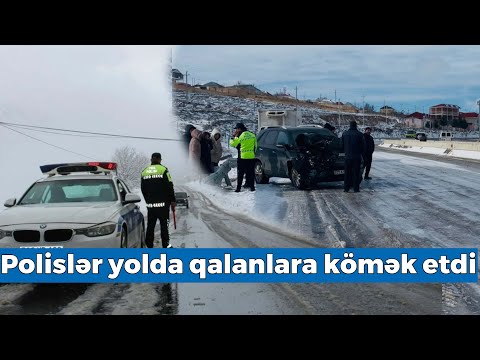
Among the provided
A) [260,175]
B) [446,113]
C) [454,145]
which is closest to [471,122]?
[446,113]

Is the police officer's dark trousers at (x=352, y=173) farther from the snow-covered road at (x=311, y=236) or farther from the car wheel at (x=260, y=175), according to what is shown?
the car wheel at (x=260, y=175)

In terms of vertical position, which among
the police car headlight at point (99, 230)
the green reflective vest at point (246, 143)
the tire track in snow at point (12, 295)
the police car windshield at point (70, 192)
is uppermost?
the green reflective vest at point (246, 143)

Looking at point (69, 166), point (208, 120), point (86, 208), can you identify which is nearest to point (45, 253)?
point (86, 208)

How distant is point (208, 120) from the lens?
3288 centimetres

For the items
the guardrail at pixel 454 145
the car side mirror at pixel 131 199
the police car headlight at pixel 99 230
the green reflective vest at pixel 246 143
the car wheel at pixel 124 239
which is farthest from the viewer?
the guardrail at pixel 454 145

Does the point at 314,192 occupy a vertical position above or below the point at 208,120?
below

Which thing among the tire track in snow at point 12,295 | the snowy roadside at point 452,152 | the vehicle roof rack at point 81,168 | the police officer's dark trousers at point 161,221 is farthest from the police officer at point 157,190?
the snowy roadside at point 452,152

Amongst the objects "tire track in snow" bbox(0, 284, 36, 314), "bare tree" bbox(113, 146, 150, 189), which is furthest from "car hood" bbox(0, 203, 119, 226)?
"bare tree" bbox(113, 146, 150, 189)

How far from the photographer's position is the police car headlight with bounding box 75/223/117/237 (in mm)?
7133

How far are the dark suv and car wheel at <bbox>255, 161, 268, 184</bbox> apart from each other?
0.24 meters

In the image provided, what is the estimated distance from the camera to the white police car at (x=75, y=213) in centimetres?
703

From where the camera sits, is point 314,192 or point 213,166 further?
point 213,166
